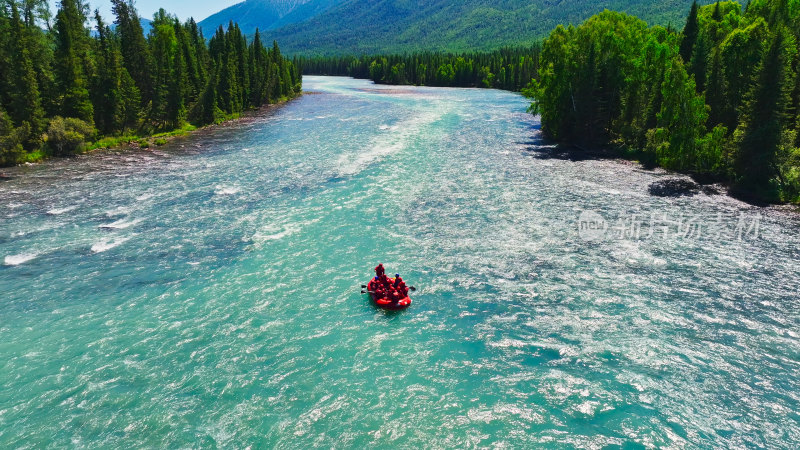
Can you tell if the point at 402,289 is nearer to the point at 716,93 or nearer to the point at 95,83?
the point at 716,93

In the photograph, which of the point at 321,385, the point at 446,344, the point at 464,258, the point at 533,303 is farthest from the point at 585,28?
the point at 321,385

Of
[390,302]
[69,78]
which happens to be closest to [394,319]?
[390,302]

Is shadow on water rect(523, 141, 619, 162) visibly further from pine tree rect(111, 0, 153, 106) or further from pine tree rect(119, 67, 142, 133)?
pine tree rect(111, 0, 153, 106)

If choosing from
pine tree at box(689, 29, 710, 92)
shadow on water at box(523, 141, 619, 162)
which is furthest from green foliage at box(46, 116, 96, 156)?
pine tree at box(689, 29, 710, 92)

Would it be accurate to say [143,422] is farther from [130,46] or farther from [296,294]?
[130,46]

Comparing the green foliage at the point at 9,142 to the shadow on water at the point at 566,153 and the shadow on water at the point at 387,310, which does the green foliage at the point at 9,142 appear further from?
the shadow on water at the point at 566,153
